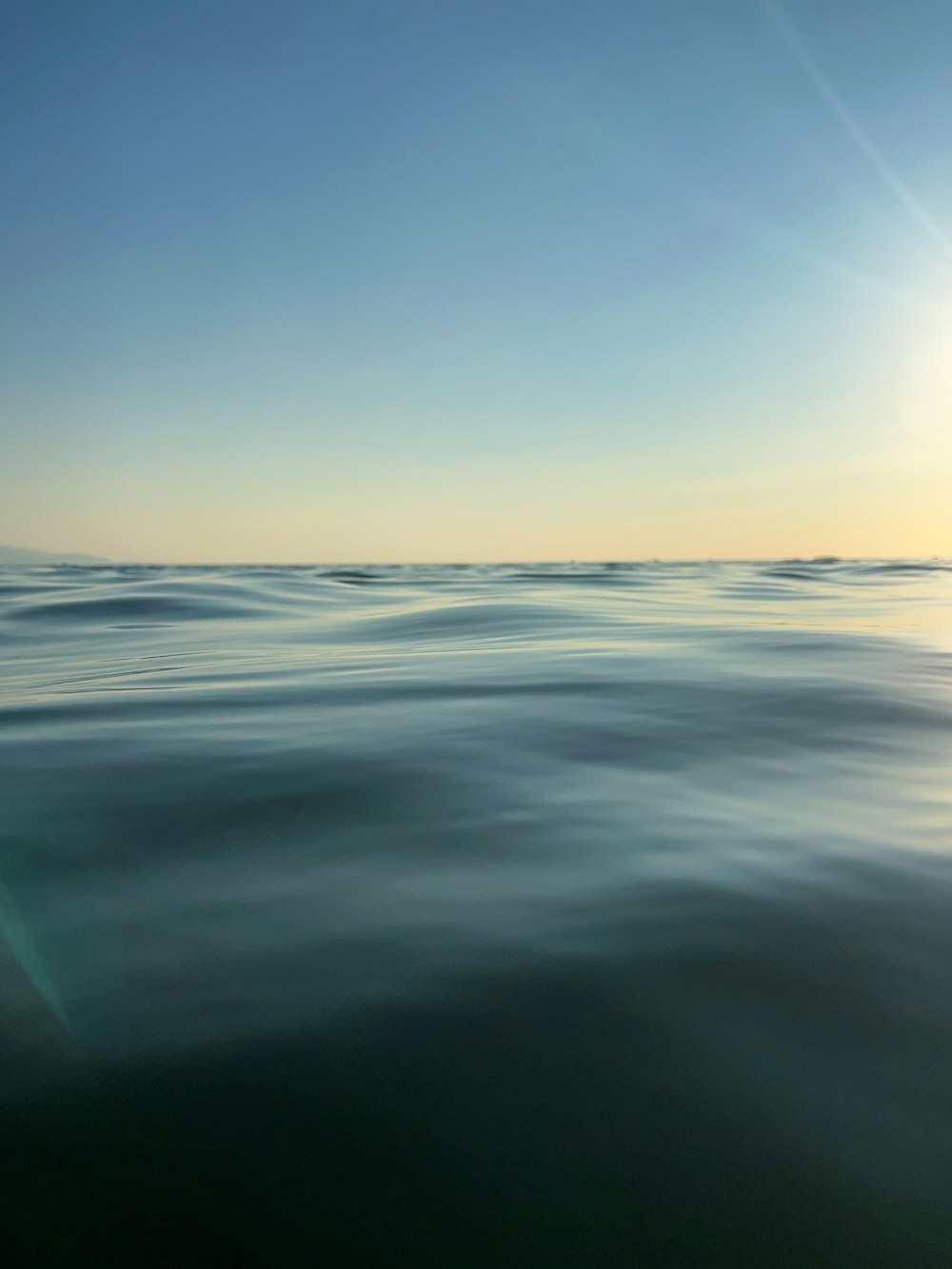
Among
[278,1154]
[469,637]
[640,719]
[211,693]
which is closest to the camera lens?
[278,1154]

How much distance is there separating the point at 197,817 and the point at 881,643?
17.7 ft

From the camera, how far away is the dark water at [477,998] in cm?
101

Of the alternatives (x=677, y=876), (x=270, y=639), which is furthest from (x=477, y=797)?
(x=270, y=639)

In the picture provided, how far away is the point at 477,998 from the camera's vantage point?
139cm

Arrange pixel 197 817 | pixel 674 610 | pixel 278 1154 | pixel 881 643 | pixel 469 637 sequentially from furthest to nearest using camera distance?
1. pixel 674 610
2. pixel 469 637
3. pixel 881 643
4. pixel 197 817
5. pixel 278 1154

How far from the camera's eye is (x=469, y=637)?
6.95 metres

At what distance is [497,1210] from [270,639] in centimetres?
641

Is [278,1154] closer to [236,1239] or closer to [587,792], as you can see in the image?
[236,1239]

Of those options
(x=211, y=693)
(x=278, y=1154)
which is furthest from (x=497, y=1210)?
(x=211, y=693)

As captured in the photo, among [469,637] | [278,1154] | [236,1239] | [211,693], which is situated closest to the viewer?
[236,1239]

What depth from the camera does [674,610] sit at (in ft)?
32.5

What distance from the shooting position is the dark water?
3.33ft

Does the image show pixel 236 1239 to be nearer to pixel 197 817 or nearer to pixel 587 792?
pixel 197 817

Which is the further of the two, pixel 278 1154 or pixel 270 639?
pixel 270 639
